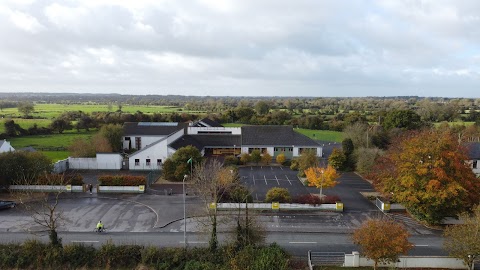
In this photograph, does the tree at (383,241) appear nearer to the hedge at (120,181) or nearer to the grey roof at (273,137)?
the hedge at (120,181)

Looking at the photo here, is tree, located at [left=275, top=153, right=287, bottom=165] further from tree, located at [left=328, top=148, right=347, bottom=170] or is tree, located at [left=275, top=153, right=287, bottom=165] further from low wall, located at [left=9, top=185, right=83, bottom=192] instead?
low wall, located at [left=9, top=185, right=83, bottom=192]

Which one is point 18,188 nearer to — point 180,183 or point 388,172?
point 180,183

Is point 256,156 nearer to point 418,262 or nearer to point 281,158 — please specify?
point 281,158

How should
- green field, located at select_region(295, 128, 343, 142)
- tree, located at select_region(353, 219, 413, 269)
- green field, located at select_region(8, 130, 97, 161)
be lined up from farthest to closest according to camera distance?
1. green field, located at select_region(295, 128, 343, 142)
2. green field, located at select_region(8, 130, 97, 161)
3. tree, located at select_region(353, 219, 413, 269)

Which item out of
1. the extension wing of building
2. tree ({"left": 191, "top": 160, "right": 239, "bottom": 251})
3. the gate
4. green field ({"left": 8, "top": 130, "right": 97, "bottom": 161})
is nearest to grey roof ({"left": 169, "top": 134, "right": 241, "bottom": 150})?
the extension wing of building

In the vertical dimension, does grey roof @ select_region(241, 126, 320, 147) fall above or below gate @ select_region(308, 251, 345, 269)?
above

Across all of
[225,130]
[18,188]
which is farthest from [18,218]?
[225,130]
